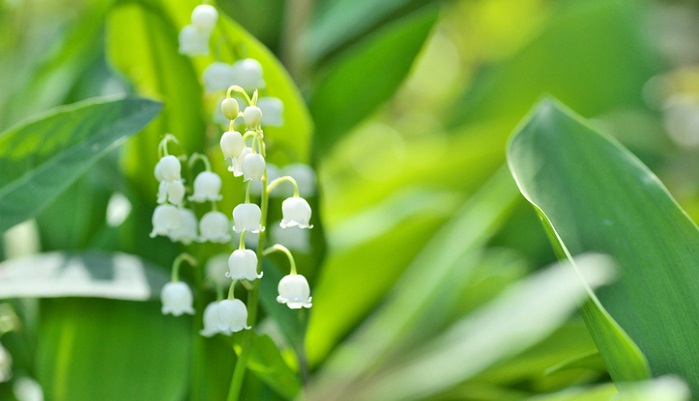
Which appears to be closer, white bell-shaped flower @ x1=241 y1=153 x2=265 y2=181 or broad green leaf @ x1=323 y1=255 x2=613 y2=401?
white bell-shaped flower @ x1=241 y1=153 x2=265 y2=181

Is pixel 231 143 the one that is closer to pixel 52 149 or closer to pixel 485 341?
pixel 52 149

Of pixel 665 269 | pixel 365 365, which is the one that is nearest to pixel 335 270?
pixel 365 365

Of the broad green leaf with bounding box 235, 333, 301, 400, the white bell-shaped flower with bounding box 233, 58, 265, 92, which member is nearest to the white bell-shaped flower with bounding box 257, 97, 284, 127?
the white bell-shaped flower with bounding box 233, 58, 265, 92

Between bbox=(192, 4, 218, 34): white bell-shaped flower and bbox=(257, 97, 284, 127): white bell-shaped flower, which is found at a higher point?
bbox=(192, 4, 218, 34): white bell-shaped flower

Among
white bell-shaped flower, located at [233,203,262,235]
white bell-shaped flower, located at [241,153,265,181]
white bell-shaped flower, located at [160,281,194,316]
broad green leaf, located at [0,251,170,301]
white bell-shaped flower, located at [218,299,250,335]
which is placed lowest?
broad green leaf, located at [0,251,170,301]

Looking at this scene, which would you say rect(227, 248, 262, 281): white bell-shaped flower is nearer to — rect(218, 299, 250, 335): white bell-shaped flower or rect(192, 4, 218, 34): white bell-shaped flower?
rect(218, 299, 250, 335): white bell-shaped flower

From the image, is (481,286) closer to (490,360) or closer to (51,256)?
(490,360)

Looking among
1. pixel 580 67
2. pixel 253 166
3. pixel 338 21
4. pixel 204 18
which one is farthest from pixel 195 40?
pixel 580 67
